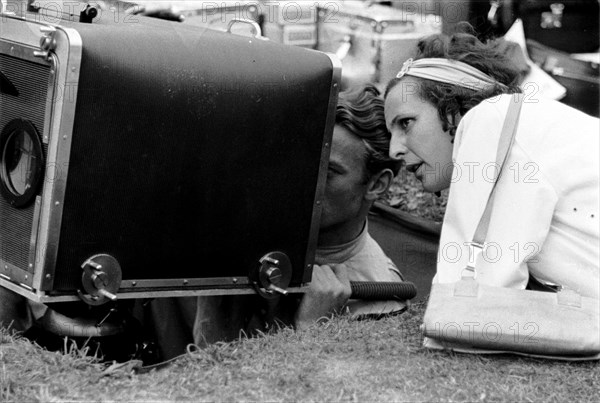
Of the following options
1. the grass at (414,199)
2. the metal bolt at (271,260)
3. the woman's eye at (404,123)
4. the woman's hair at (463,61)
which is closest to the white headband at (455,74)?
the woman's hair at (463,61)

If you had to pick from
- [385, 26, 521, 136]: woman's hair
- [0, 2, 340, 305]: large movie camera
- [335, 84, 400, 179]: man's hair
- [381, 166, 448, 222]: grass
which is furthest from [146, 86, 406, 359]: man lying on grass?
[381, 166, 448, 222]: grass

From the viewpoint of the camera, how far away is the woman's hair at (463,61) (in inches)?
118

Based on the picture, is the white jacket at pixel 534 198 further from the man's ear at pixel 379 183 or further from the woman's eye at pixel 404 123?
the man's ear at pixel 379 183

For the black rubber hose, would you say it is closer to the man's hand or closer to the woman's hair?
the man's hand

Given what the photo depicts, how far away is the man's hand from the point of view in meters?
3.04

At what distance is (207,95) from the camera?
8.20ft

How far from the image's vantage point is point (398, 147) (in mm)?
3082

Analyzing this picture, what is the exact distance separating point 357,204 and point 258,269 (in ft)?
3.00

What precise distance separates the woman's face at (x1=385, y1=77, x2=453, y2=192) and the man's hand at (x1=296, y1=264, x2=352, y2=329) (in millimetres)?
428

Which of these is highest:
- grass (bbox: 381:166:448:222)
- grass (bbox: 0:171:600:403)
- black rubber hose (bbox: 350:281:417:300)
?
grass (bbox: 0:171:600:403)

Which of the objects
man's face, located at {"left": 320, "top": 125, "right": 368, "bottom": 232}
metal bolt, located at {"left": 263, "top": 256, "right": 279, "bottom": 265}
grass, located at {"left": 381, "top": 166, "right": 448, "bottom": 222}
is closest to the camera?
metal bolt, located at {"left": 263, "top": 256, "right": 279, "bottom": 265}

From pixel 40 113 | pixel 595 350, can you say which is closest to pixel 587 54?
pixel 595 350

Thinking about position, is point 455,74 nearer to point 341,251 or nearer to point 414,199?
point 341,251

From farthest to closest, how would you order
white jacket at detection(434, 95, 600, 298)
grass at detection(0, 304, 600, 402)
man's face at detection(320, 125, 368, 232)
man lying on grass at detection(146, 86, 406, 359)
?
1. man's face at detection(320, 125, 368, 232)
2. man lying on grass at detection(146, 86, 406, 359)
3. white jacket at detection(434, 95, 600, 298)
4. grass at detection(0, 304, 600, 402)
